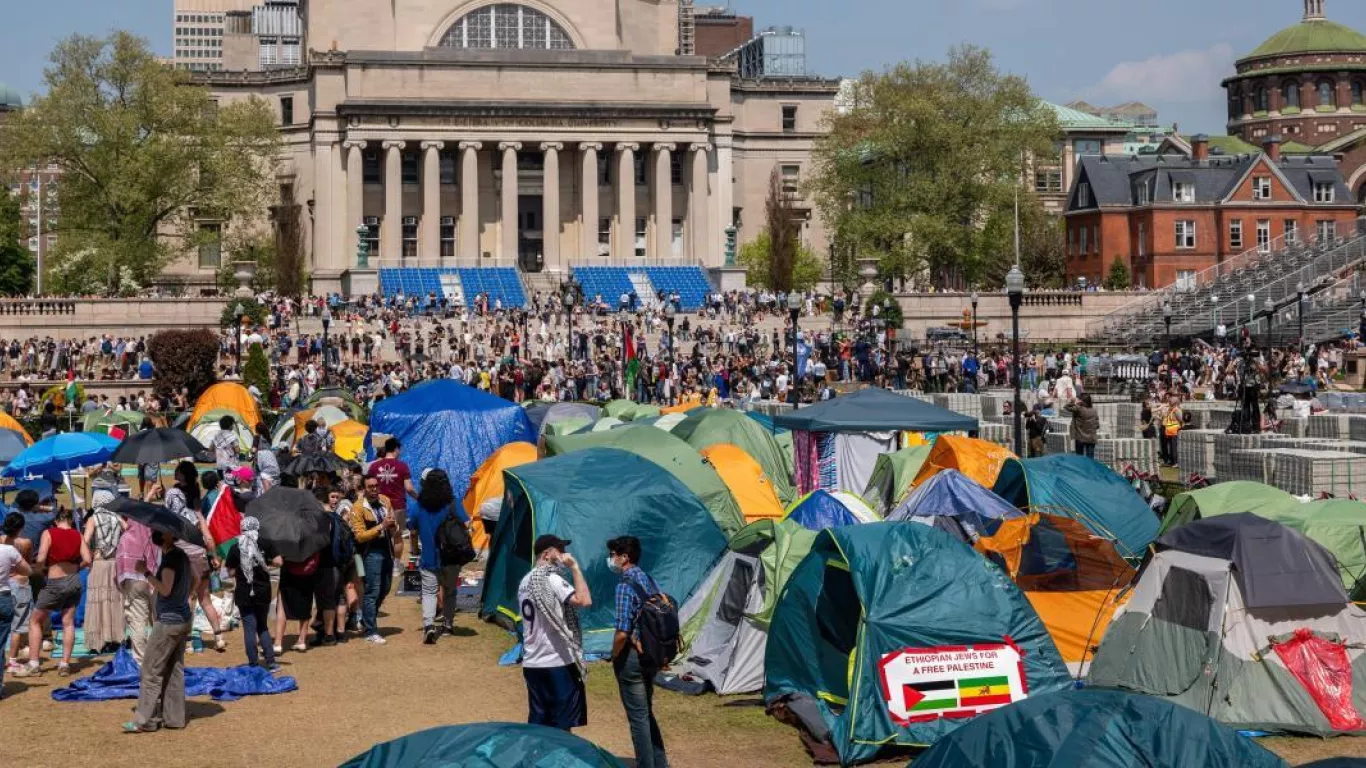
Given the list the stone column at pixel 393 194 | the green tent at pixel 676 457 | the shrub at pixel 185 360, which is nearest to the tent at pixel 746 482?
the green tent at pixel 676 457

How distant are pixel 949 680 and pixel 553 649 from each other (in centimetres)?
380

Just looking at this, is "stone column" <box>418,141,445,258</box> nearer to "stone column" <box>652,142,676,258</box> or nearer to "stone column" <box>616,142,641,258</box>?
"stone column" <box>616,142,641,258</box>

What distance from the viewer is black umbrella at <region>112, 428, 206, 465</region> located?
84.9 feet

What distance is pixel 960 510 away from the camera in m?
20.5

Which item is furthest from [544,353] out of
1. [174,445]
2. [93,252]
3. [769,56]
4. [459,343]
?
[769,56]

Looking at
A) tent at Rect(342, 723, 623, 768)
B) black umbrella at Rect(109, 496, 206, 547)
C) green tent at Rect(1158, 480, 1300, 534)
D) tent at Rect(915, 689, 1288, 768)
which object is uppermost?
black umbrella at Rect(109, 496, 206, 547)

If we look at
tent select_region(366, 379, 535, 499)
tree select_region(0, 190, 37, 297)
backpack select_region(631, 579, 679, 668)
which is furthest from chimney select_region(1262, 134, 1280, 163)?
backpack select_region(631, 579, 679, 668)

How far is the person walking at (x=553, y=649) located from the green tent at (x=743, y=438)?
14310mm

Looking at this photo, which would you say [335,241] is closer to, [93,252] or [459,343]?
[93,252]

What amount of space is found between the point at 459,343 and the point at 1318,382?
95.8 feet

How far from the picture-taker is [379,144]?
9388cm

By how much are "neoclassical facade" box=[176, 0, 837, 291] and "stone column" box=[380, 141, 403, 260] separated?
13 centimetres

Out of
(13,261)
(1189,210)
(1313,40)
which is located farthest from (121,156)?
(1313,40)

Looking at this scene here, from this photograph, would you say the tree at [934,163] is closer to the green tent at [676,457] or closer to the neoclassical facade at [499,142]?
the neoclassical facade at [499,142]
